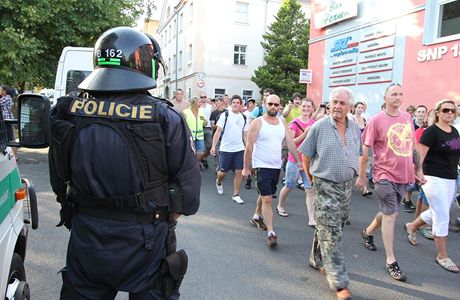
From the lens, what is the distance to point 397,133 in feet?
13.9

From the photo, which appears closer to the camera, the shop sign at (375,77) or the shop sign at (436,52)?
the shop sign at (436,52)

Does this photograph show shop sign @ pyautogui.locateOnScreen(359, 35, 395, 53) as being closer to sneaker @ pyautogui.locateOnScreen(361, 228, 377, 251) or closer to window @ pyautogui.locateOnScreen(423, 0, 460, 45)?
window @ pyautogui.locateOnScreen(423, 0, 460, 45)

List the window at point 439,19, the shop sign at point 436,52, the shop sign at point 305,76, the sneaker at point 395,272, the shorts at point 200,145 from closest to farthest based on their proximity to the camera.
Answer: the sneaker at point 395,272 → the shorts at point 200,145 → the shop sign at point 436,52 → the window at point 439,19 → the shop sign at point 305,76

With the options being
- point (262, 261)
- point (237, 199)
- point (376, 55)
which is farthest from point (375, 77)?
point (262, 261)

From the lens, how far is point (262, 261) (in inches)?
170

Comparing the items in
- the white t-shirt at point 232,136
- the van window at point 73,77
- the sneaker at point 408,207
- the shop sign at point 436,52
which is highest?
the shop sign at point 436,52

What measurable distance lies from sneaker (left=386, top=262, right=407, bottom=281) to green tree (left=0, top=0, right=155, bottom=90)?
14.0 m

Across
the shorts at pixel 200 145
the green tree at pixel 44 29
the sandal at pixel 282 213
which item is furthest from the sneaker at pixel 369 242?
A: the green tree at pixel 44 29

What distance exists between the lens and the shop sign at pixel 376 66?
12.5 meters

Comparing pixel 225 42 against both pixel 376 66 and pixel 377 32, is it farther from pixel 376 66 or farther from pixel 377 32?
pixel 376 66

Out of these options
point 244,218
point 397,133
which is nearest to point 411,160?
point 397,133

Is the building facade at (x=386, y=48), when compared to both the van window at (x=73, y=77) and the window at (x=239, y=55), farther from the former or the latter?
the window at (x=239, y=55)

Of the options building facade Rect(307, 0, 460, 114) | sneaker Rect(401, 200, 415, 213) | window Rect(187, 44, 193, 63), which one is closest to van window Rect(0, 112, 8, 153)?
sneaker Rect(401, 200, 415, 213)

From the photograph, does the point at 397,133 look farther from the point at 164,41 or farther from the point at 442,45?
the point at 164,41
